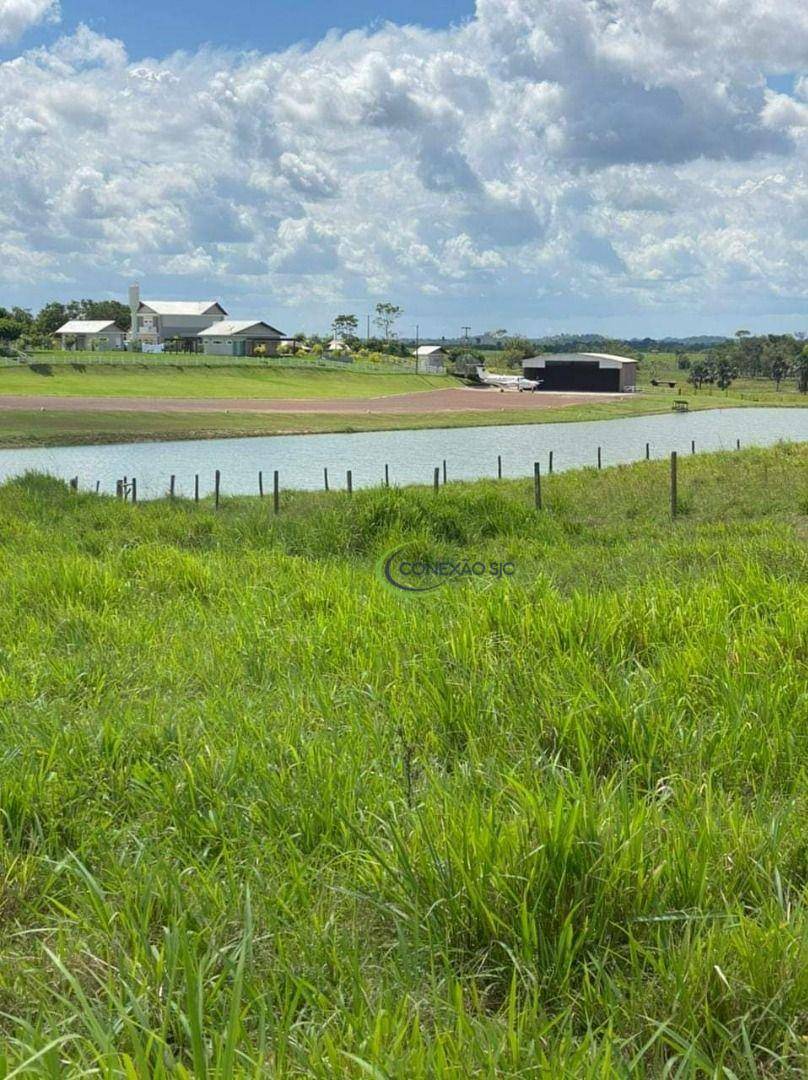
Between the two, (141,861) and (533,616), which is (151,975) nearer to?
(141,861)

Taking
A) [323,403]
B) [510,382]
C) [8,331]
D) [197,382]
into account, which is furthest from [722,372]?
[8,331]

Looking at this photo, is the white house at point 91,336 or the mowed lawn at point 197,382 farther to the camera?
the white house at point 91,336

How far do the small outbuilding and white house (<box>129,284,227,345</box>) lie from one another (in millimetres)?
47603

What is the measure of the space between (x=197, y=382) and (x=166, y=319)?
61872 millimetres

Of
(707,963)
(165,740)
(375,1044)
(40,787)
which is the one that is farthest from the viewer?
(165,740)

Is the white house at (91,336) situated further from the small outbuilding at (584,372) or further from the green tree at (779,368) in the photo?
the green tree at (779,368)

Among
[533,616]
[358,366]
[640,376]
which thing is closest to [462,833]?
[533,616]

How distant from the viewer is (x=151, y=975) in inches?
104

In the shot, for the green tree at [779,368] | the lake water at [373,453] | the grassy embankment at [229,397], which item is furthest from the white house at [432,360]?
the lake water at [373,453]

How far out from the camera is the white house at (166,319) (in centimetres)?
13375

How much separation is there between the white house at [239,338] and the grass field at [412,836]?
11968 centimetres

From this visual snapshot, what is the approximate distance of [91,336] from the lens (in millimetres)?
125188

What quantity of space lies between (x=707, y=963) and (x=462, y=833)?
0.75 metres

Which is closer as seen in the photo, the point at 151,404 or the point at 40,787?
the point at 40,787
